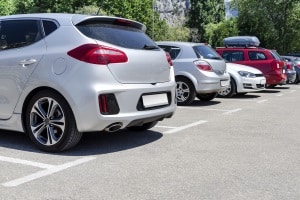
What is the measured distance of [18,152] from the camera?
502 cm

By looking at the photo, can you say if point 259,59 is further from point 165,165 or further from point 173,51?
point 165,165

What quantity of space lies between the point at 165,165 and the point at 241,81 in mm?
7854

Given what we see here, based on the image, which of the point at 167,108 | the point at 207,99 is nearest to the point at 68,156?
the point at 167,108

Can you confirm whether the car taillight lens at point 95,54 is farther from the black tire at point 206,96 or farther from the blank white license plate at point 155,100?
the black tire at point 206,96

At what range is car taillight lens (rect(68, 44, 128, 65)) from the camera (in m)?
4.70

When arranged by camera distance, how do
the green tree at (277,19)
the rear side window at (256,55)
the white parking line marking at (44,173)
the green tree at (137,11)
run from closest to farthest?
the white parking line marking at (44,173)
the rear side window at (256,55)
the green tree at (277,19)
the green tree at (137,11)

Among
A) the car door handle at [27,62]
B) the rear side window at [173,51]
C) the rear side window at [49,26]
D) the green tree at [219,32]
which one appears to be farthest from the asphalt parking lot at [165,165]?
the green tree at [219,32]

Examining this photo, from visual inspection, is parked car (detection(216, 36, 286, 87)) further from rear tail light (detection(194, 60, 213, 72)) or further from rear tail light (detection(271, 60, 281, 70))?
rear tail light (detection(194, 60, 213, 72))

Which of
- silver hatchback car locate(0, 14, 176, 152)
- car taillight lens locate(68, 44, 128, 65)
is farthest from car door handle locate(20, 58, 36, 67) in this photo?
car taillight lens locate(68, 44, 128, 65)

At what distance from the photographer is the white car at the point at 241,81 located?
11.9 meters

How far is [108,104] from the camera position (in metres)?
4.71

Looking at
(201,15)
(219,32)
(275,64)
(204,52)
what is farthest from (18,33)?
(201,15)

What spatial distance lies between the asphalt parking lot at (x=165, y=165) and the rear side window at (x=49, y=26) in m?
1.43

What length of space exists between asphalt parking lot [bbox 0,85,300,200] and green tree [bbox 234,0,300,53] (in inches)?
1395
